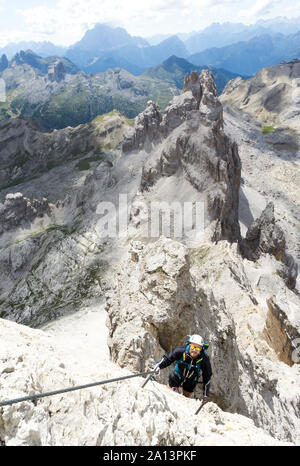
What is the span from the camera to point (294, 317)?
27.0m

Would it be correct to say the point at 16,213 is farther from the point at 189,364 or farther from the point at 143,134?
the point at 189,364

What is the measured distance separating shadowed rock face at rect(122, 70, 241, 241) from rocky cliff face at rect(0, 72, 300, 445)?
0.76 feet

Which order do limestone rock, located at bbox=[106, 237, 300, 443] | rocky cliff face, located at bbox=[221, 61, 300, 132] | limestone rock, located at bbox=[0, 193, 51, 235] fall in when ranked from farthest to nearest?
1. rocky cliff face, located at bbox=[221, 61, 300, 132]
2. limestone rock, located at bbox=[0, 193, 51, 235]
3. limestone rock, located at bbox=[106, 237, 300, 443]

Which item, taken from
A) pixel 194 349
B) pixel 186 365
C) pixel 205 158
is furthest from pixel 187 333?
pixel 205 158

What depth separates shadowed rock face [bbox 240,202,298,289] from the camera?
3914 centimetres

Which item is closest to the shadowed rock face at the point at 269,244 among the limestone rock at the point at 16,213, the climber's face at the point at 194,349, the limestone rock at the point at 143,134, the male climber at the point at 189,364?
the male climber at the point at 189,364

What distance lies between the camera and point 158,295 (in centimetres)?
1473

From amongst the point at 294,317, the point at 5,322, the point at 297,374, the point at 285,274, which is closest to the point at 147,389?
the point at 5,322

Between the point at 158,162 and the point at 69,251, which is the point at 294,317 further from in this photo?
the point at 158,162

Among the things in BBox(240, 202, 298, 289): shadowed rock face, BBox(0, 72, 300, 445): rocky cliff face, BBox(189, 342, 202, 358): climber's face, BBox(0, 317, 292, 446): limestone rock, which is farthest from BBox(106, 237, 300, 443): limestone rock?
BBox(240, 202, 298, 289): shadowed rock face

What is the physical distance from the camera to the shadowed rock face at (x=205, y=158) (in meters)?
49.6
